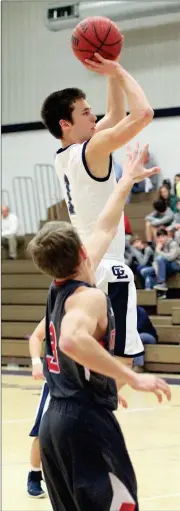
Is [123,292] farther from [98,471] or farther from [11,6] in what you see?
[11,6]

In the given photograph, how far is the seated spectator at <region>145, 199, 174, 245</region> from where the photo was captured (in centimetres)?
1441

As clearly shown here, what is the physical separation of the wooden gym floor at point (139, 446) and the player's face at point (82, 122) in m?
2.07

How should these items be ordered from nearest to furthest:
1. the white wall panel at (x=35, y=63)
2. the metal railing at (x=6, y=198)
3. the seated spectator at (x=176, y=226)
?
the seated spectator at (x=176, y=226) → the white wall panel at (x=35, y=63) → the metal railing at (x=6, y=198)

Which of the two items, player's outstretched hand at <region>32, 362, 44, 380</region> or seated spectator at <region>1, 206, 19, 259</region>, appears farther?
seated spectator at <region>1, 206, 19, 259</region>

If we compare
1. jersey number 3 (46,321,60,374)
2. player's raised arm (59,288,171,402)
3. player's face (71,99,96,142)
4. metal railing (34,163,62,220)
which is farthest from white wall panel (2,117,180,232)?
player's raised arm (59,288,171,402)

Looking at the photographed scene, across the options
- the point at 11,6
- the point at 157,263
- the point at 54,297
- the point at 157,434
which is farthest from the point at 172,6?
the point at 54,297

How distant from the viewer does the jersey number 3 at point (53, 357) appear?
9.94 feet

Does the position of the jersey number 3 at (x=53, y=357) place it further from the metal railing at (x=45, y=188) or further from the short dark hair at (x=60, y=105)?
the metal railing at (x=45, y=188)

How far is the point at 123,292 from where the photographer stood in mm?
4598

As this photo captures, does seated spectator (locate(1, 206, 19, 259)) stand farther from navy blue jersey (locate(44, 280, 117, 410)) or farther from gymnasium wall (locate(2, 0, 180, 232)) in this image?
navy blue jersey (locate(44, 280, 117, 410))

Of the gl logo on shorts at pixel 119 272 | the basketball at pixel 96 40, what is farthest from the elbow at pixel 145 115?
the gl logo on shorts at pixel 119 272

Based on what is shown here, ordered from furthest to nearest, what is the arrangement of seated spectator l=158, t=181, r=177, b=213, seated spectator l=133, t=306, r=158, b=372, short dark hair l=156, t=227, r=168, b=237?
seated spectator l=158, t=181, r=177, b=213, short dark hair l=156, t=227, r=168, b=237, seated spectator l=133, t=306, r=158, b=372

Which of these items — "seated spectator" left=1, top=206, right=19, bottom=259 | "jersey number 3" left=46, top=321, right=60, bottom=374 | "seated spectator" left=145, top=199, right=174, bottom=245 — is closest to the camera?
"jersey number 3" left=46, top=321, right=60, bottom=374

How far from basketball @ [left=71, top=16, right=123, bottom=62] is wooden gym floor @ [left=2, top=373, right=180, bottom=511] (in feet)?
8.06
